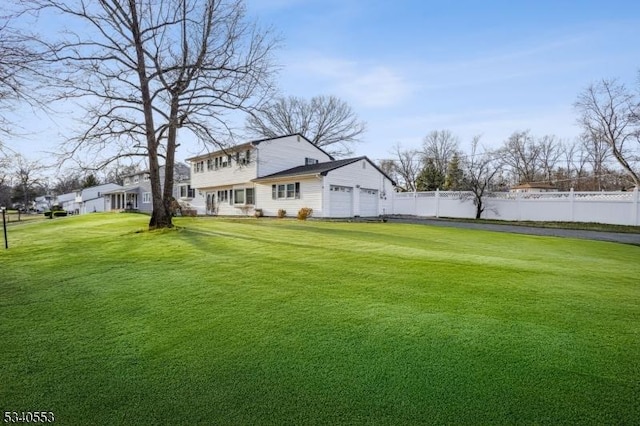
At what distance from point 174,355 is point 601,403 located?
10.9 ft

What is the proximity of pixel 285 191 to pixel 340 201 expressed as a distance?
154 inches

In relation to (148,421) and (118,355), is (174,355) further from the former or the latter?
(148,421)

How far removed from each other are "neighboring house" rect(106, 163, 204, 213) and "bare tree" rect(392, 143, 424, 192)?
29981mm

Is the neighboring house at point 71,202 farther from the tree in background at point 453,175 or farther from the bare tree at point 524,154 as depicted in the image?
the bare tree at point 524,154

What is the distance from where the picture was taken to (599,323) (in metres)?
3.52

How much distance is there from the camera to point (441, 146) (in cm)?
4866

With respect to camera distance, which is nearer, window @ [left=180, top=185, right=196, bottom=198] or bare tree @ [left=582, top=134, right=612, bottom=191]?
window @ [left=180, top=185, right=196, bottom=198]

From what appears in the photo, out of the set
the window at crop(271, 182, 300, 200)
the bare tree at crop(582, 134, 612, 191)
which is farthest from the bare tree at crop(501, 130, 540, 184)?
the window at crop(271, 182, 300, 200)

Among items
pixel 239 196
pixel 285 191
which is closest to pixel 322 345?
pixel 285 191

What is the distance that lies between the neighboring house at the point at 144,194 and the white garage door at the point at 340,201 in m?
15.2

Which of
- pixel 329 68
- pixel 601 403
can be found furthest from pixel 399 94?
pixel 601 403

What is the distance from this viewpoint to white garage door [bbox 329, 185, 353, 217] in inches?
797

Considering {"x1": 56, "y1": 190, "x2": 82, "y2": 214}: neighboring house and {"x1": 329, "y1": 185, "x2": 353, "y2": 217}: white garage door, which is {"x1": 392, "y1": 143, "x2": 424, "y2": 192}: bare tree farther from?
{"x1": 56, "y1": 190, "x2": 82, "y2": 214}: neighboring house

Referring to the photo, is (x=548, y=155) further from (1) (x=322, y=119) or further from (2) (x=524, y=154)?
(1) (x=322, y=119)
